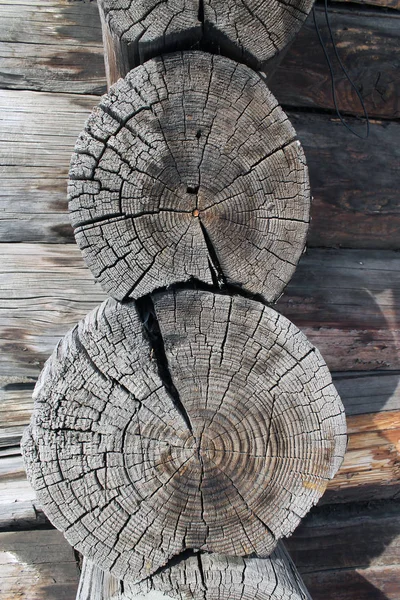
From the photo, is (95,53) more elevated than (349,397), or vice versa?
(95,53)

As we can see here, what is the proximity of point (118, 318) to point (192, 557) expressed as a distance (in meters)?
0.58

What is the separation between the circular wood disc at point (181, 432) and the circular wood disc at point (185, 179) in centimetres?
9

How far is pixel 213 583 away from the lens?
3.54 ft

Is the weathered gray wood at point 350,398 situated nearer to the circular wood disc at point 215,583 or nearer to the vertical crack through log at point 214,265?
the circular wood disc at point 215,583

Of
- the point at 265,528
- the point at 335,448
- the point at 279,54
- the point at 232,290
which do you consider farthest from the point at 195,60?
the point at 265,528

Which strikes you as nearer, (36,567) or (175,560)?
(175,560)

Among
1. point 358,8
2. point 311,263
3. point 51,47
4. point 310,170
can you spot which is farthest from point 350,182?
point 51,47

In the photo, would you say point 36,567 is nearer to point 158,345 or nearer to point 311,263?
point 158,345

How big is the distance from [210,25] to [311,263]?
3.15 feet

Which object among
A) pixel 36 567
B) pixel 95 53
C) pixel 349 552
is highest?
pixel 95 53

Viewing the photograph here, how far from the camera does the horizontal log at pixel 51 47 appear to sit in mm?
1644

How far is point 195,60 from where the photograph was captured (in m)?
1.08

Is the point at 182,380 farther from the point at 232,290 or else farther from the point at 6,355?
the point at 6,355

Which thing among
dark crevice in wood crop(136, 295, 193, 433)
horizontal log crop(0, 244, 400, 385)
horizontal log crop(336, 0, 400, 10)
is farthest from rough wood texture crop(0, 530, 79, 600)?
horizontal log crop(336, 0, 400, 10)
